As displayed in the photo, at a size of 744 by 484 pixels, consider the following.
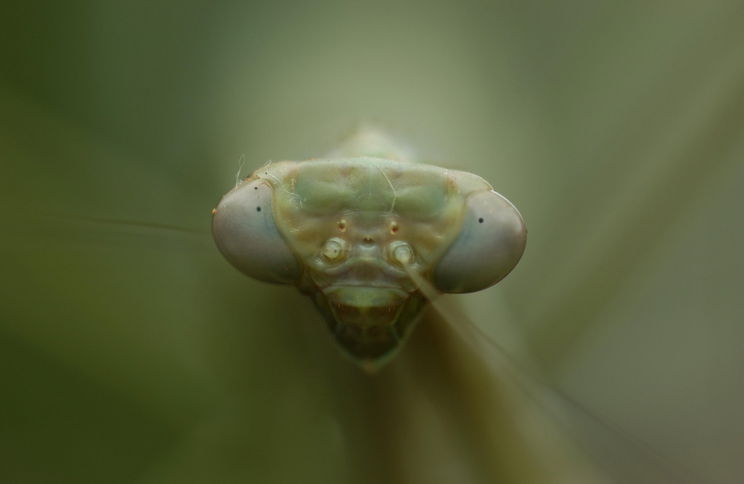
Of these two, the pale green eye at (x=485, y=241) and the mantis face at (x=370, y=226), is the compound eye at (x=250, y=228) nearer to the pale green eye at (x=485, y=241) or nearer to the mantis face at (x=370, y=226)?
the mantis face at (x=370, y=226)

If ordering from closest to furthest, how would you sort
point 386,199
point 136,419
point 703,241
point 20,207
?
point 386,199
point 20,207
point 136,419
point 703,241

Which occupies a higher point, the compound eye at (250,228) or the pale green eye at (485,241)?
the pale green eye at (485,241)

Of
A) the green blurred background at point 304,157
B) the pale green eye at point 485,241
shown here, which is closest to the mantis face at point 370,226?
the pale green eye at point 485,241

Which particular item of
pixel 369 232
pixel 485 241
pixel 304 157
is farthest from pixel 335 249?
pixel 304 157

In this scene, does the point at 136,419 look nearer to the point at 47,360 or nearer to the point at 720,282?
the point at 47,360

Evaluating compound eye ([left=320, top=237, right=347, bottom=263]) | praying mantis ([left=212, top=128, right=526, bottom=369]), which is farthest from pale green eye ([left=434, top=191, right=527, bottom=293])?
compound eye ([left=320, top=237, right=347, bottom=263])

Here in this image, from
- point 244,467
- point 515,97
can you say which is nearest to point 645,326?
point 515,97

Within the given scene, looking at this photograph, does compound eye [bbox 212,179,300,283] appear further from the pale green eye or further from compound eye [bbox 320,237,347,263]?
the pale green eye
